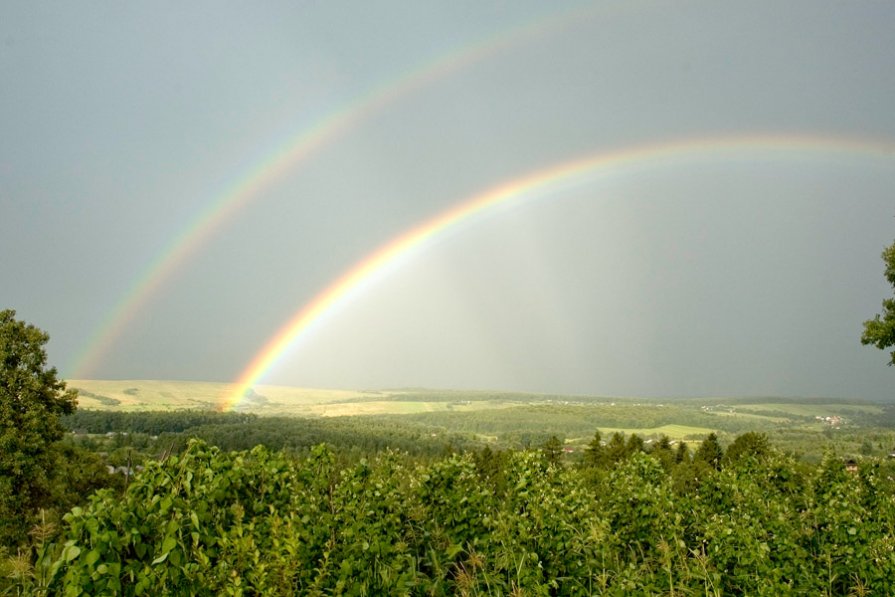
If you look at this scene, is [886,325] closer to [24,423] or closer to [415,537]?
[415,537]

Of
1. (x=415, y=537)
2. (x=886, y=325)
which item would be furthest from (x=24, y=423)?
(x=886, y=325)

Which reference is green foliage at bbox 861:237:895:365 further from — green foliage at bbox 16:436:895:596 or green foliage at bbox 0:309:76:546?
green foliage at bbox 0:309:76:546

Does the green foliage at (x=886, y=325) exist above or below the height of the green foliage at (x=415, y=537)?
above

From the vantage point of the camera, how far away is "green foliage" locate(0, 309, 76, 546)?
26.5m

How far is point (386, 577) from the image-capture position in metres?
6.96

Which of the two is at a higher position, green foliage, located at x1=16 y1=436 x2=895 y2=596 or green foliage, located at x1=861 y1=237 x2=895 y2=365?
green foliage, located at x1=861 y1=237 x2=895 y2=365

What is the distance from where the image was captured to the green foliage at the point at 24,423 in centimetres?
2650

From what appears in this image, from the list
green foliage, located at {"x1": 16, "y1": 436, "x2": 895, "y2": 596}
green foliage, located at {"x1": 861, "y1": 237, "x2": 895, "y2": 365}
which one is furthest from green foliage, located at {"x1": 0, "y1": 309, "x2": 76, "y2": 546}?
green foliage, located at {"x1": 861, "y1": 237, "x2": 895, "y2": 365}

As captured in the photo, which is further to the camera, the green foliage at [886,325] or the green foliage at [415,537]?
the green foliage at [886,325]

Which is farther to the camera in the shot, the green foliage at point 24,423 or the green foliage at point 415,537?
the green foliage at point 24,423

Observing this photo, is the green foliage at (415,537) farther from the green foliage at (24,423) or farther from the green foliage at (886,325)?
the green foliage at (24,423)

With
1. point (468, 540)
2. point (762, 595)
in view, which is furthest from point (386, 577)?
point (762, 595)

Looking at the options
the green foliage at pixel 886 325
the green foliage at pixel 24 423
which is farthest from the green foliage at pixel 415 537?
the green foliage at pixel 24 423

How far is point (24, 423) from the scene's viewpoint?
2755cm
